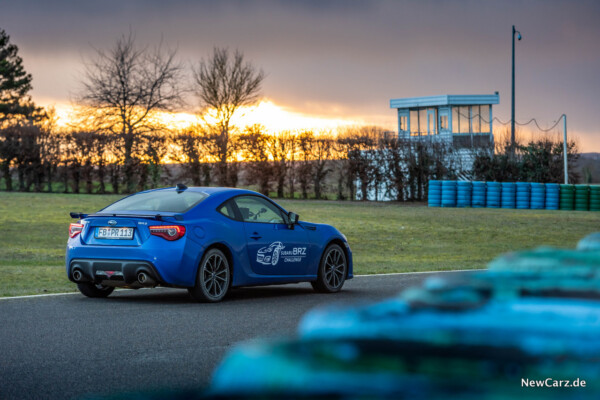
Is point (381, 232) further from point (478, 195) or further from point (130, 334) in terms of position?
point (130, 334)

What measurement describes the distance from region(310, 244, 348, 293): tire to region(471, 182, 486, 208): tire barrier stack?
2606 cm

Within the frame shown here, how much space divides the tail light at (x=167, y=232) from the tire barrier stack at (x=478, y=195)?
94.6 ft

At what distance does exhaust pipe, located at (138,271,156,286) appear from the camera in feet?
34.6

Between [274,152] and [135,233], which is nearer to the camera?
[135,233]

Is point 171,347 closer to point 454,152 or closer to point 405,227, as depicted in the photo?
point 405,227

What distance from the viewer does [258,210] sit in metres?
12.0

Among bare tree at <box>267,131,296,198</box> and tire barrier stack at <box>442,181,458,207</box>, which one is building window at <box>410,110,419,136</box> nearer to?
bare tree at <box>267,131,296,198</box>

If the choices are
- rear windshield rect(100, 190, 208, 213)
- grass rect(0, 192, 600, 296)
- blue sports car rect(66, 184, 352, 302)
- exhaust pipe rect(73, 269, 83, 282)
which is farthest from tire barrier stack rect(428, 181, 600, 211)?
exhaust pipe rect(73, 269, 83, 282)

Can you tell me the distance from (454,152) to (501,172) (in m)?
2.79

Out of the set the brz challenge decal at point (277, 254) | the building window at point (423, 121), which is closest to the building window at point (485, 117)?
the building window at point (423, 121)

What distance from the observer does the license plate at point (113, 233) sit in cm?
1074

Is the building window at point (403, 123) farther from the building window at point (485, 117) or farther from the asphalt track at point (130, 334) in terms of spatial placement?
the asphalt track at point (130, 334)

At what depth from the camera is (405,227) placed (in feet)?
92.3

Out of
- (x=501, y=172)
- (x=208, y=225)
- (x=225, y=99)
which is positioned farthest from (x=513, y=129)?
(x=208, y=225)
